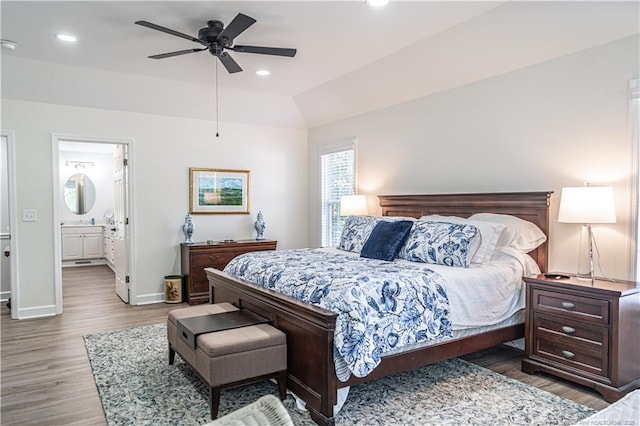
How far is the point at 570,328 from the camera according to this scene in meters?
3.03

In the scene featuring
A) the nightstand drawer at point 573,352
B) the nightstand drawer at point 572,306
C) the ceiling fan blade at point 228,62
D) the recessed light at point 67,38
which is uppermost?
the recessed light at point 67,38

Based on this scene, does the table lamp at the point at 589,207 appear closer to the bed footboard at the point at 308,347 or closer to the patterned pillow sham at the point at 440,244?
the patterned pillow sham at the point at 440,244

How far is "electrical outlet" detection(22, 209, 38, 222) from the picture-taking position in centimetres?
495

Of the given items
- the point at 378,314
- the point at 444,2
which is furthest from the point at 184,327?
the point at 444,2

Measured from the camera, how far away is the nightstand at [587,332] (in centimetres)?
280

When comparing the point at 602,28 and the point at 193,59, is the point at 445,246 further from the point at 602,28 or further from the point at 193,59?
the point at 193,59

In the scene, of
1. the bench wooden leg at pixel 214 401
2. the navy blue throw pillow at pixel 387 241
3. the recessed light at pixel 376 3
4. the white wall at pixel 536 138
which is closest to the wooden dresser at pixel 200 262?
the white wall at pixel 536 138

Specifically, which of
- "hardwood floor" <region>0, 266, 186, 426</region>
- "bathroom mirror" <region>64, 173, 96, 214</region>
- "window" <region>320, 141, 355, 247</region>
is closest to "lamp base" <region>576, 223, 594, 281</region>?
"window" <region>320, 141, 355, 247</region>

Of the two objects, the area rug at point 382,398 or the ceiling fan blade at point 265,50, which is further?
the ceiling fan blade at point 265,50

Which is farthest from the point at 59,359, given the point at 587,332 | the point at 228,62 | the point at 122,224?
the point at 587,332

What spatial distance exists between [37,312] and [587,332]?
5.60 m

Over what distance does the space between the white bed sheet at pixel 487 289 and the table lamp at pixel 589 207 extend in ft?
1.51

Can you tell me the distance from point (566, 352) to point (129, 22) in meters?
4.24

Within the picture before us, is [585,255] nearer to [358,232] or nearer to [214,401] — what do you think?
[358,232]
